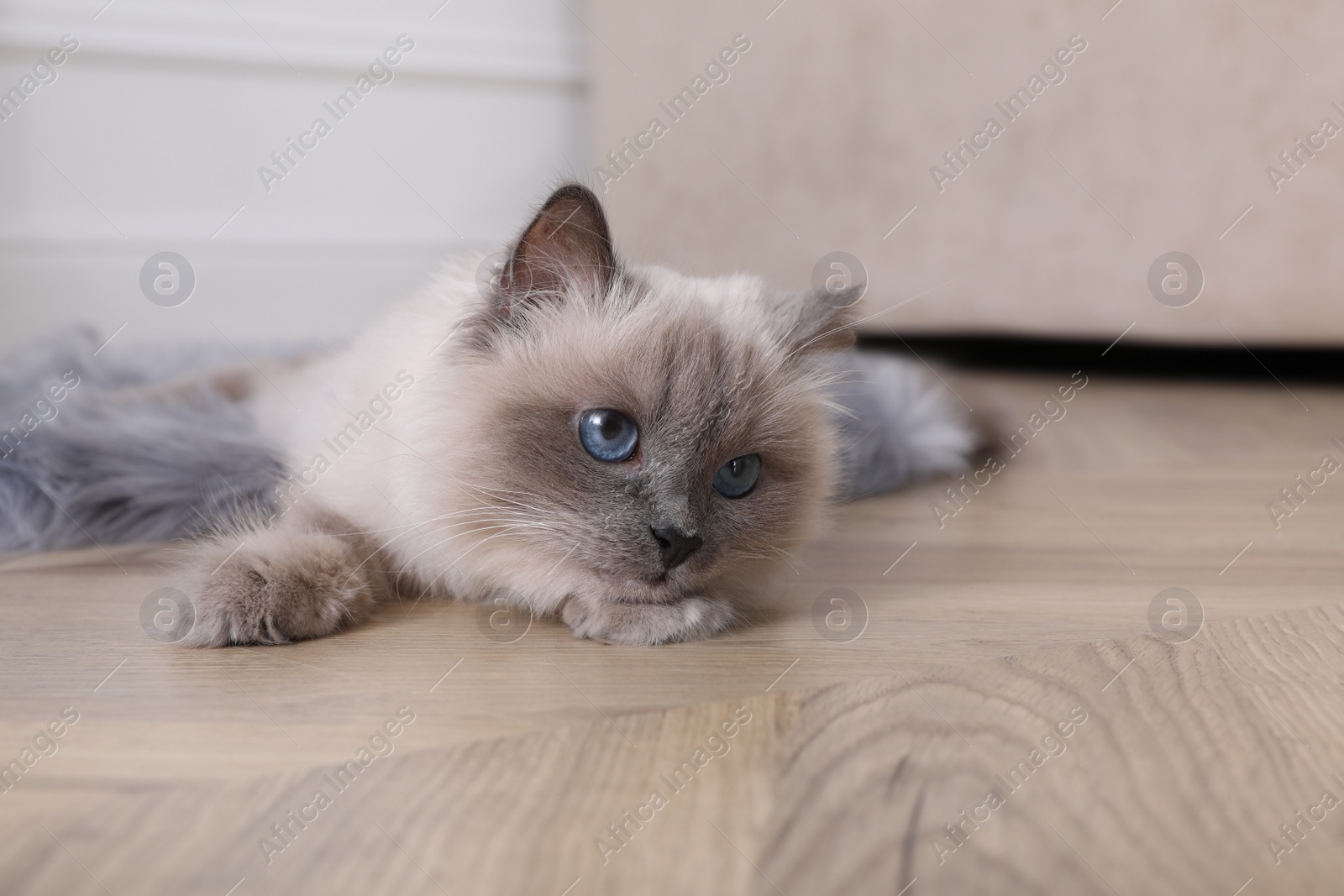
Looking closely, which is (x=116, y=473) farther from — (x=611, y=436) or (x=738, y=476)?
(x=738, y=476)

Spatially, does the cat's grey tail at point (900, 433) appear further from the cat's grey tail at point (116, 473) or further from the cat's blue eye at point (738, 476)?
the cat's grey tail at point (116, 473)

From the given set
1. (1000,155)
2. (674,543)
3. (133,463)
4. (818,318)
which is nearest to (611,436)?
(674,543)

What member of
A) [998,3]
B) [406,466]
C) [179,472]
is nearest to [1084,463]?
[998,3]

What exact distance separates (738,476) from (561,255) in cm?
41

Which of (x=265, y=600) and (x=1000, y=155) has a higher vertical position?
(x=1000, y=155)

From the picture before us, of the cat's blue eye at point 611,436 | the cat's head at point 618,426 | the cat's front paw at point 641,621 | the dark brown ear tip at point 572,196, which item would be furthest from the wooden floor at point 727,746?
the dark brown ear tip at point 572,196

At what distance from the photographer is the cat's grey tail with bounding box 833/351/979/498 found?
7.98 ft

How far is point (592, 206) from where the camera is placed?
141 cm

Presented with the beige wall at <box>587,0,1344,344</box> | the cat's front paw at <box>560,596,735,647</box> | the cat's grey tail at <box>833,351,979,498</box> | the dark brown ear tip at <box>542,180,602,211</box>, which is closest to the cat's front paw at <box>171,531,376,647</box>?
the cat's front paw at <box>560,596,735,647</box>

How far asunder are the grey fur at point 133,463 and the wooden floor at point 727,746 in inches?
4.1

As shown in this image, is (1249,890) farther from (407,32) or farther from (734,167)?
(407,32)

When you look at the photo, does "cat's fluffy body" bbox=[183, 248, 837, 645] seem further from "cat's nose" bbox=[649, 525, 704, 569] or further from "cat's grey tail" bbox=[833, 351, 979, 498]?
"cat's grey tail" bbox=[833, 351, 979, 498]

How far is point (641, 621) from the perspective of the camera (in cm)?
142

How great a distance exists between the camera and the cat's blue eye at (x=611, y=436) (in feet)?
4.51
